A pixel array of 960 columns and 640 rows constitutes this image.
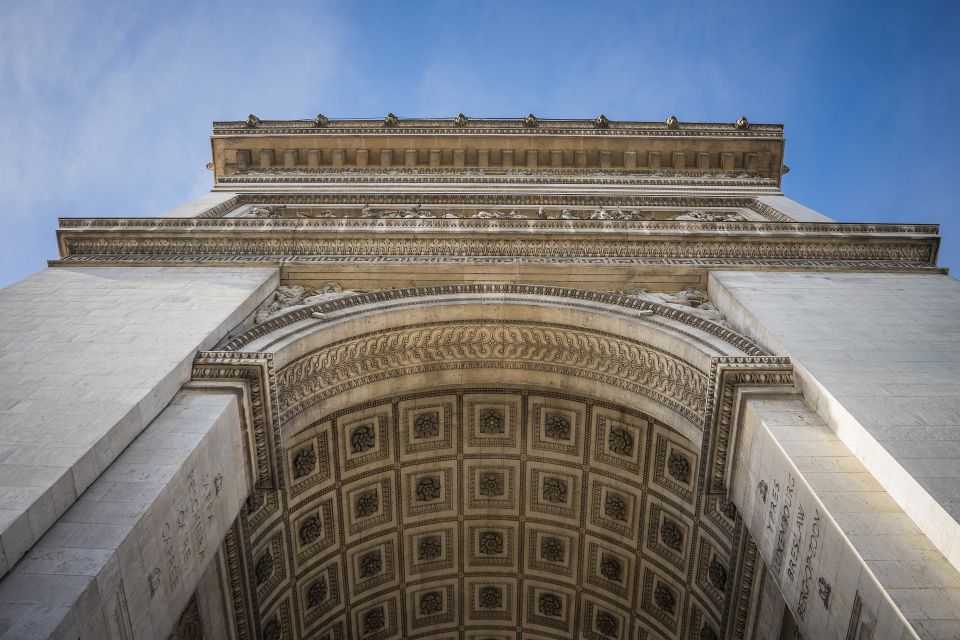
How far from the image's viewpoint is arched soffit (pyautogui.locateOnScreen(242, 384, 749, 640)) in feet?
40.8

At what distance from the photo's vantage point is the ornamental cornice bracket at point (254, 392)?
975 cm

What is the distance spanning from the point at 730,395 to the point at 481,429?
557 cm

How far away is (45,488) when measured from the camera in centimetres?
701

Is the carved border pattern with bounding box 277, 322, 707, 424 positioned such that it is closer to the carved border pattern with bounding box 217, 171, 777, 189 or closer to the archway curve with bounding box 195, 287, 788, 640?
the archway curve with bounding box 195, 287, 788, 640

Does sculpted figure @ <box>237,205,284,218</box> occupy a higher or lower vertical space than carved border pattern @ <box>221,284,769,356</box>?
higher

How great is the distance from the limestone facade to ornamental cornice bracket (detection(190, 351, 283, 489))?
4cm

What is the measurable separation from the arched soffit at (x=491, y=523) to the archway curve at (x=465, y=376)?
6 centimetres

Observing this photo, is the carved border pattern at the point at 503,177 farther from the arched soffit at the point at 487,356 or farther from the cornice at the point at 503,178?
the arched soffit at the point at 487,356

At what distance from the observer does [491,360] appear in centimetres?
1321

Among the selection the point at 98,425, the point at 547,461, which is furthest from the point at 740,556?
the point at 98,425

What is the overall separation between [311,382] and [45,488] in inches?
194

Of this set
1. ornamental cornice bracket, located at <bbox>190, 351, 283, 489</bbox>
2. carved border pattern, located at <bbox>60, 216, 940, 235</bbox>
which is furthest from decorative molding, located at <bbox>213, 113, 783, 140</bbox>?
ornamental cornice bracket, located at <bbox>190, 351, 283, 489</bbox>

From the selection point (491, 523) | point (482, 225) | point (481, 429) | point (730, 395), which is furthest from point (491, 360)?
point (730, 395)

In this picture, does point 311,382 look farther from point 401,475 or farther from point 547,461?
point 547,461
